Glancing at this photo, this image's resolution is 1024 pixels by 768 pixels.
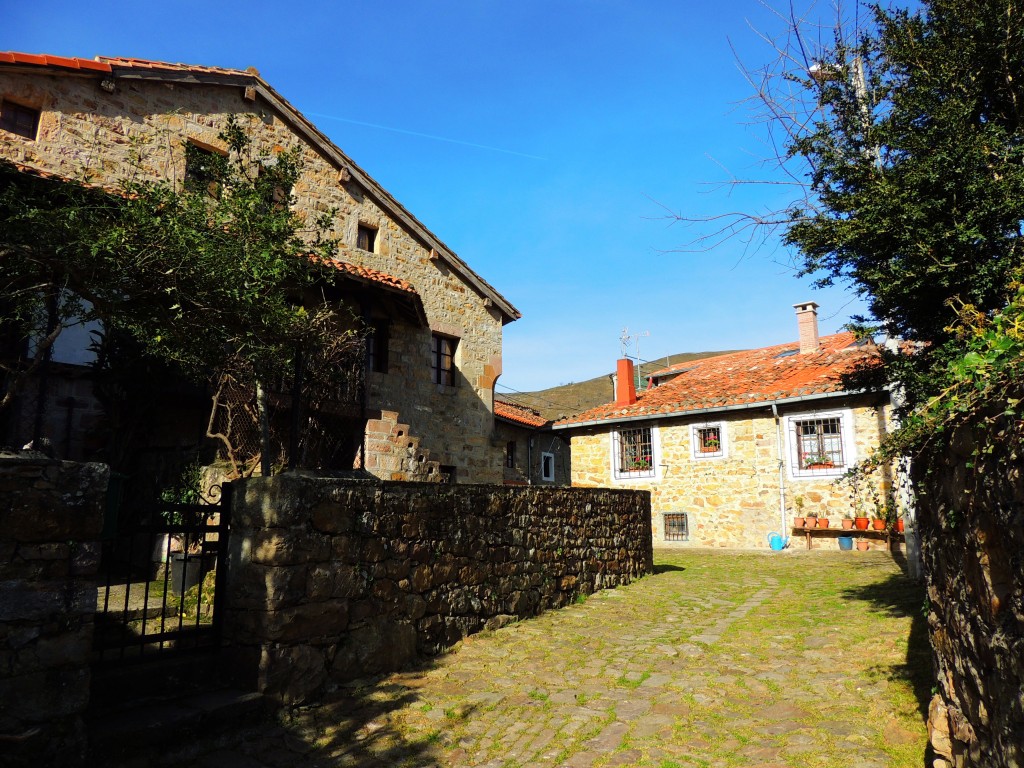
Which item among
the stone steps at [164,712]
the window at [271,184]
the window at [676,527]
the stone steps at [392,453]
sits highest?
the window at [271,184]

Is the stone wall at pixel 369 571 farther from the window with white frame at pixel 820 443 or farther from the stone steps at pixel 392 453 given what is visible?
the window with white frame at pixel 820 443

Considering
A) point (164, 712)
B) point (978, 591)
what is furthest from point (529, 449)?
point (978, 591)

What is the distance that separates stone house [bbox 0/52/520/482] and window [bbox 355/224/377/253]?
0.10ft

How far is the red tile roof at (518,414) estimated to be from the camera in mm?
22938

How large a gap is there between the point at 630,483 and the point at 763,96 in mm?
13536

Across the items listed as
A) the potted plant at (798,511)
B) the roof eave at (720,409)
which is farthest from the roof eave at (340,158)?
the potted plant at (798,511)

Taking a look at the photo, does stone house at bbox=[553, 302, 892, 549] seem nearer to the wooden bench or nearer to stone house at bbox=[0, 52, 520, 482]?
the wooden bench

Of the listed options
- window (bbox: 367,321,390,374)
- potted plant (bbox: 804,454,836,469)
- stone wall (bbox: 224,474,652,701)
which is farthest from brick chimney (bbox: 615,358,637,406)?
stone wall (bbox: 224,474,652,701)

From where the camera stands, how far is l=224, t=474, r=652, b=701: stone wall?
4.80m

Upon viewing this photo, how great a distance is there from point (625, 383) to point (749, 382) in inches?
151

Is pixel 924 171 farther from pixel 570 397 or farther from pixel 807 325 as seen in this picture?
pixel 570 397

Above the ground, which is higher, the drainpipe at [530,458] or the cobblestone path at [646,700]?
the drainpipe at [530,458]

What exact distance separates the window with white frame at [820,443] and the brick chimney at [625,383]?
5149 millimetres

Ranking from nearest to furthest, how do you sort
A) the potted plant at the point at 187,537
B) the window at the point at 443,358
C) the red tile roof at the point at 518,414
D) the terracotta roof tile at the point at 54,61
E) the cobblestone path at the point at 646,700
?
the cobblestone path at the point at 646,700, the potted plant at the point at 187,537, the terracotta roof tile at the point at 54,61, the window at the point at 443,358, the red tile roof at the point at 518,414
